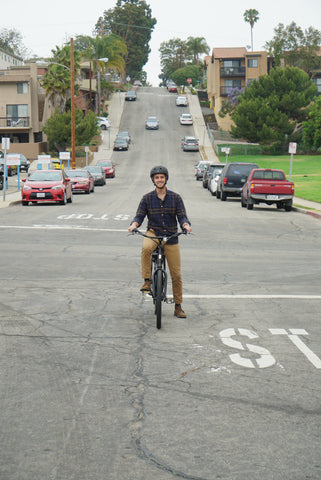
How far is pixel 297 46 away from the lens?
101 m

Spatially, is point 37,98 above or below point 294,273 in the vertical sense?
above

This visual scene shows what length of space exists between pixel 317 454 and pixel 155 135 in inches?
3642

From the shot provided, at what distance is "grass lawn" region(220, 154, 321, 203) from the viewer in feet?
129

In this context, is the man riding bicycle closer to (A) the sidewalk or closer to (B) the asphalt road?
(B) the asphalt road

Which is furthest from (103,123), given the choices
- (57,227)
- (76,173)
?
(57,227)

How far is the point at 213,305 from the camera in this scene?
1015cm

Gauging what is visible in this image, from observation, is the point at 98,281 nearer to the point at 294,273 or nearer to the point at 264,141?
the point at 294,273

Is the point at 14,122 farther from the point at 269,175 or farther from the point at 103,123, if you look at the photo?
the point at 269,175

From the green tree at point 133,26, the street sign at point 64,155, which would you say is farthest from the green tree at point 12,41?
the street sign at point 64,155

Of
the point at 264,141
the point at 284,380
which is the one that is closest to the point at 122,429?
the point at 284,380

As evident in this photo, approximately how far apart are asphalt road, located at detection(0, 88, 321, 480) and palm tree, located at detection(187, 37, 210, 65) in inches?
6305

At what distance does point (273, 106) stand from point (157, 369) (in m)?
74.6

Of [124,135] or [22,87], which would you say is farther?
[124,135]

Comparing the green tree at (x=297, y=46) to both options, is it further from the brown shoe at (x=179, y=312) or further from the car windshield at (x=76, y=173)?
the brown shoe at (x=179, y=312)
